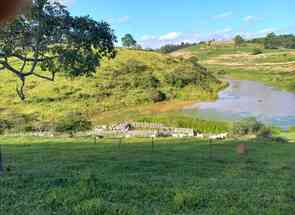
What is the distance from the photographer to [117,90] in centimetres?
6281

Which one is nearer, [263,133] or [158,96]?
[263,133]

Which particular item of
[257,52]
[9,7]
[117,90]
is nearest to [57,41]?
[9,7]

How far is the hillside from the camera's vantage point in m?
52.1

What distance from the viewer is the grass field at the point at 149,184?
26.6ft

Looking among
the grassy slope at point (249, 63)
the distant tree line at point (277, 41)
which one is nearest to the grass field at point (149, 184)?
the grassy slope at point (249, 63)

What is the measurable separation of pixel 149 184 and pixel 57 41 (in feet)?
19.3

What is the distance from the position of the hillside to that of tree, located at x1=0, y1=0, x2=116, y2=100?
31.1 m

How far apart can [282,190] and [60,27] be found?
26.4ft

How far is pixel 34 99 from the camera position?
5453 cm

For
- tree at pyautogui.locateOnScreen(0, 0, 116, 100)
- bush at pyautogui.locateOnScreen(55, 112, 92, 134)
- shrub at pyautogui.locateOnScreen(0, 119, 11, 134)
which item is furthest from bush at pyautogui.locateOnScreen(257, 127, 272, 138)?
shrub at pyautogui.locateOnScreen(0, 119, 11, 134)

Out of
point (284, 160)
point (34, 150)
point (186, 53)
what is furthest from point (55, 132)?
point (186, 53)

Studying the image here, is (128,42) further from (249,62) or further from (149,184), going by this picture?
(149,184)

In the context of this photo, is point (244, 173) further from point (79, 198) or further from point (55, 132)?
point (55, 132)

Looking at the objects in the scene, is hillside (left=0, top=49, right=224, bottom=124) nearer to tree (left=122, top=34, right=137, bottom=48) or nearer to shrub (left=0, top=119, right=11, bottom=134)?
shrub (left=0, top=119, right=11, bottom=134)
